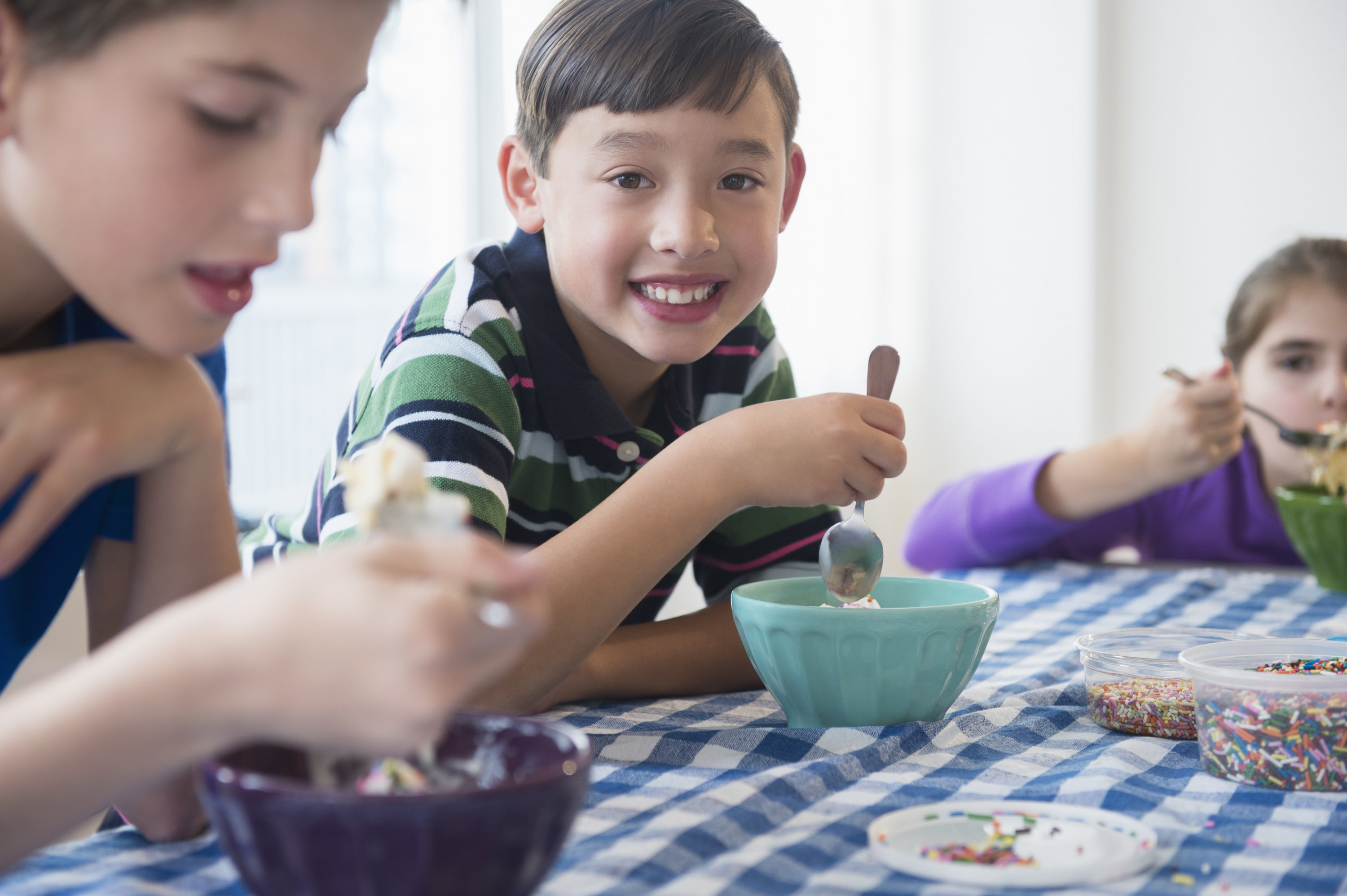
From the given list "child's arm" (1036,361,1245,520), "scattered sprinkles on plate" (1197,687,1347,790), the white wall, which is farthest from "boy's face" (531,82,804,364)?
the white wall

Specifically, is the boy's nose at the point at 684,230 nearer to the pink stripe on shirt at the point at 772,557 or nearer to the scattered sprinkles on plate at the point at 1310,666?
the pink stripe on shirt at the point at 772,557

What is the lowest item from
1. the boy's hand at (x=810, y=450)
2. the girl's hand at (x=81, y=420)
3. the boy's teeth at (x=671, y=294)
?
the boy's hand at (x=810, y=450)

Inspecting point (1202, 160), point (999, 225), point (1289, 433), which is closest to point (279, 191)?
point (1289, 433)

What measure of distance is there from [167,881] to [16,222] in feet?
1.18

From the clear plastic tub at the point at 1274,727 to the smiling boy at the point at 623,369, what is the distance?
292 mm

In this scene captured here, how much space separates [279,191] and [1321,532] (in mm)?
1328

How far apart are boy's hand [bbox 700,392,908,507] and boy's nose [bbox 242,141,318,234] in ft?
1.45

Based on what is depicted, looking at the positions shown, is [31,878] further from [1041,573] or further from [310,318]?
[310,318]

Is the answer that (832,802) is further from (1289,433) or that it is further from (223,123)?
(1289,433)

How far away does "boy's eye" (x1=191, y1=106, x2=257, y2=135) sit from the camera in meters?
0.56

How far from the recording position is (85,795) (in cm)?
48

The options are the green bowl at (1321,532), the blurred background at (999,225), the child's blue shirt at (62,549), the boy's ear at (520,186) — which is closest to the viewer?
the child's blue shirt at (62,549)

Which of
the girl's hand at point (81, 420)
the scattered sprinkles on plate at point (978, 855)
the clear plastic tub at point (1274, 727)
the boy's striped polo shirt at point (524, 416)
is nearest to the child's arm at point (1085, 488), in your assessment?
the boy's striped polo shirt at point (524, 416)

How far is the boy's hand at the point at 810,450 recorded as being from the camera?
0.94m
